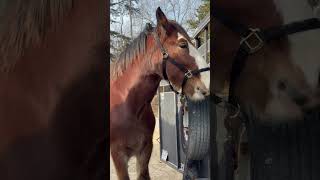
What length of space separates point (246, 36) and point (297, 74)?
0.61 ft

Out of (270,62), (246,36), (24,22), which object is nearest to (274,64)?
(270,62)

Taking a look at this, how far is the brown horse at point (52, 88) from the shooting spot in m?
1.01

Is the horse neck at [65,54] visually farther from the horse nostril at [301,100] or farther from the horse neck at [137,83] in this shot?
the horse neck at [137,83]

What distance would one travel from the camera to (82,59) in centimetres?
107

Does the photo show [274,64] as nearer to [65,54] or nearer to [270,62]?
[270,62]

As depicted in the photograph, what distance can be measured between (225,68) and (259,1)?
221 millimetres


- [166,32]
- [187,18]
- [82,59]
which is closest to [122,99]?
[166,32]

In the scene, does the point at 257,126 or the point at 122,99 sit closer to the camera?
the point at 257,126

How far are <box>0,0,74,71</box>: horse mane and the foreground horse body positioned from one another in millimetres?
465

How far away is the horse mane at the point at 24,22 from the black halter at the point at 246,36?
462 millimetres

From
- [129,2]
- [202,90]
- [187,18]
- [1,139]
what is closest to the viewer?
[1,139]

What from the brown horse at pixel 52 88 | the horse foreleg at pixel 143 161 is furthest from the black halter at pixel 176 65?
the brown horse at pixel 52 88

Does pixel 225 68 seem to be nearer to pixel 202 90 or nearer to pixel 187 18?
pixel 202 90

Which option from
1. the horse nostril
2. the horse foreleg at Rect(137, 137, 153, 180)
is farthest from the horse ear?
the horse nostril
